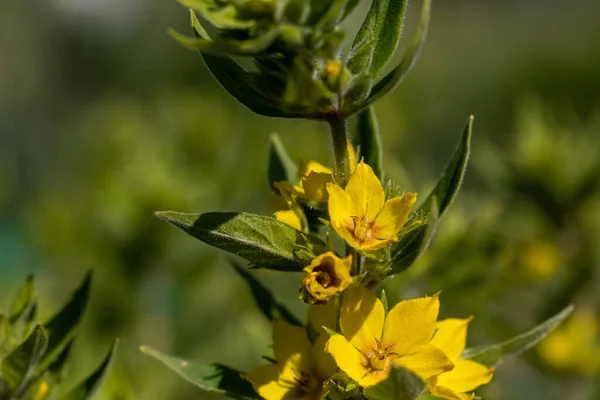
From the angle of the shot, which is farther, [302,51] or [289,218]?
[289,218]

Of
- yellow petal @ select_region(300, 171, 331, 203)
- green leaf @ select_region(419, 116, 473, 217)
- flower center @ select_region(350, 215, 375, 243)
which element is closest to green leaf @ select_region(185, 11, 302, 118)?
yellow petal @ select_region(300, 171, 331, 203)

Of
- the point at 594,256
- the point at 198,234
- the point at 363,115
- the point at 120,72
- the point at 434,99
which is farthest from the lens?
the point at 120,72

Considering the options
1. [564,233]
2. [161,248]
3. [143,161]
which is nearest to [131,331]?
[161,248]

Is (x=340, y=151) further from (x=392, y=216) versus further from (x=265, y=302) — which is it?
(x=265, y=302)

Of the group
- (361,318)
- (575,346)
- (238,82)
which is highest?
(238,82)

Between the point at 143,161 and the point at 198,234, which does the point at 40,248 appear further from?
the point at 198,234

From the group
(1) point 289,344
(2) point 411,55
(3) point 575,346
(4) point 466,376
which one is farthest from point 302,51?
(3) point 575,346

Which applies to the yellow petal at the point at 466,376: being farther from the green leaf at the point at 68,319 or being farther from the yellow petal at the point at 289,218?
the green leaf at the point at 68,319

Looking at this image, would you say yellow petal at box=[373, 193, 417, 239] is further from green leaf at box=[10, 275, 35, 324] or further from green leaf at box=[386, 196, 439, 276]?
green leaf at box=[10, 275, 35, 324]
